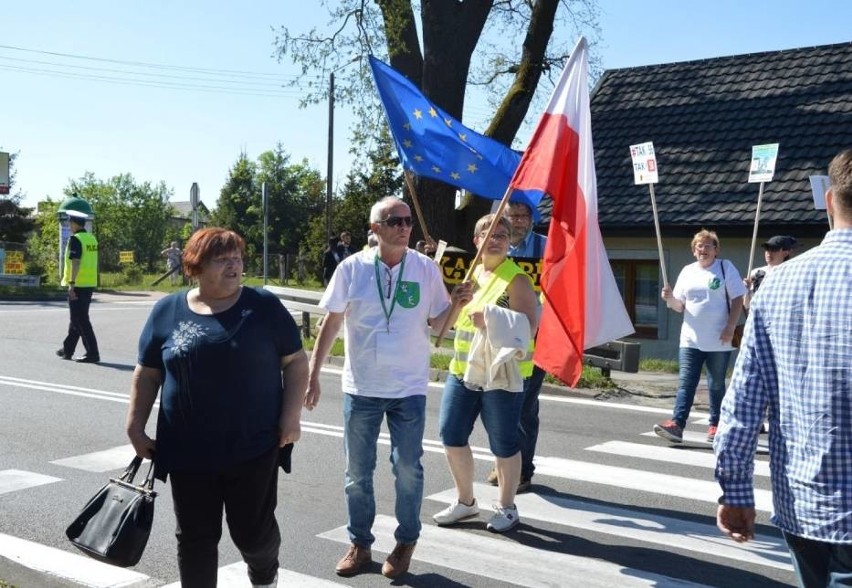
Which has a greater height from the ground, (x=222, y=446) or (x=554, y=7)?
(x=554, y=7)

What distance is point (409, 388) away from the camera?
5.19 metres

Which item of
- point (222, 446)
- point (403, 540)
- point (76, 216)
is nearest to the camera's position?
point (222, 446)

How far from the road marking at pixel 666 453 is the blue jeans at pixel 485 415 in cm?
273

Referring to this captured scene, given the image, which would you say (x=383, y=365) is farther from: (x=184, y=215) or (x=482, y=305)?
(x=184, y=215)

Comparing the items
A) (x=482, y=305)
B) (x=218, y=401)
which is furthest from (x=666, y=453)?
(x=218, y=401)

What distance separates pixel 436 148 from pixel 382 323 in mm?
2730

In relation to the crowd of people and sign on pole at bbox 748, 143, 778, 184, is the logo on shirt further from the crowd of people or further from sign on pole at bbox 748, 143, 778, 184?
sign on pole at bbox 748, 143, 778, 184

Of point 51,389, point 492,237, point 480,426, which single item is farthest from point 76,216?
point 492,237

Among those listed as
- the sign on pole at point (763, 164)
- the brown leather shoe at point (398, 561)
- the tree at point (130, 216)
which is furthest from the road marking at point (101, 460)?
the tree at point (130, 216)

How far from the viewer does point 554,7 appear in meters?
19.2

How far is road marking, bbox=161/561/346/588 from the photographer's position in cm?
507

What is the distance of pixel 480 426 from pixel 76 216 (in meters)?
6.69

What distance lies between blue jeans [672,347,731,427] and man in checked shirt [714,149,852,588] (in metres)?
5.88

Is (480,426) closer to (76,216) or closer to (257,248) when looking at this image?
(76,216)
